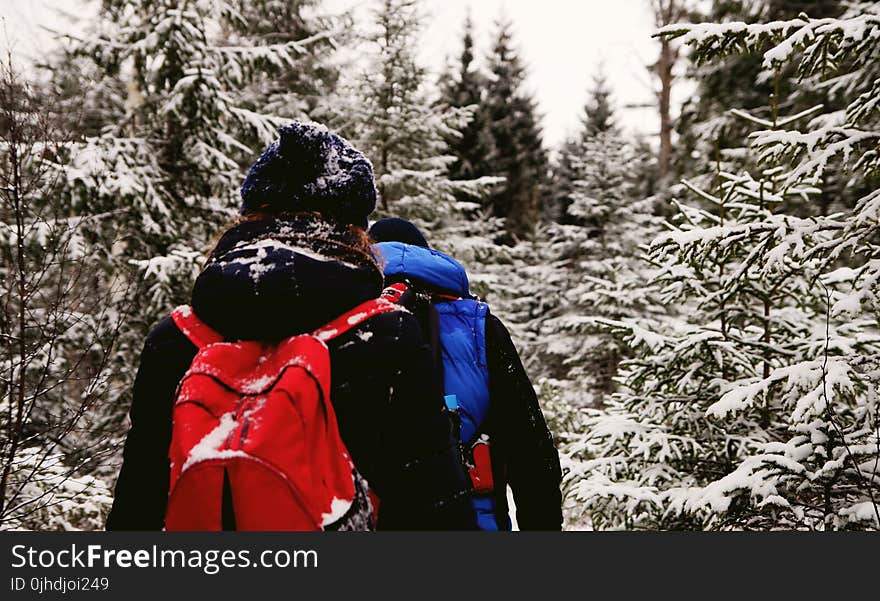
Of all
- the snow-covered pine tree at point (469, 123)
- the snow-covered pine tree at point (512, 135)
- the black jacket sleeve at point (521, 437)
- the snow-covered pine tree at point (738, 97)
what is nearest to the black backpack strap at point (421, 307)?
the black jacket sleeve at point (521, 437)

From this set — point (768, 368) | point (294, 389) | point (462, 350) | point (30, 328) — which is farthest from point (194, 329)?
point (768, 368)

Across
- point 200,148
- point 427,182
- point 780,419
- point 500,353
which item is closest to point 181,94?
point 200,148

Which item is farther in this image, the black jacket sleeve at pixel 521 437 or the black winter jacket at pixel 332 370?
the black jacket sleeve at pixel 521 437

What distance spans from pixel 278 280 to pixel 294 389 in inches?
10.3

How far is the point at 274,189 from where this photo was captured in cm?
154

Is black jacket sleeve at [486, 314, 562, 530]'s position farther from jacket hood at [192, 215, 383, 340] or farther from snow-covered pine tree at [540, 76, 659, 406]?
snow-covered pine tree at [540, 76, 659, 406]

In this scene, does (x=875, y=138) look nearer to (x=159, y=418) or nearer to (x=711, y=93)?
(x=159, y=418)

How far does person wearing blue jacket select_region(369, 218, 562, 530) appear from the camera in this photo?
226cm

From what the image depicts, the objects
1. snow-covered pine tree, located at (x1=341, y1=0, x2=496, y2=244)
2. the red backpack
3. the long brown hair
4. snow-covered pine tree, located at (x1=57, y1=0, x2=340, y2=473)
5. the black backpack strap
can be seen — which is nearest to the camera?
the red backpack

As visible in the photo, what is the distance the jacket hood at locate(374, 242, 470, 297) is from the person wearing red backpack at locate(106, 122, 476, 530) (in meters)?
0.74

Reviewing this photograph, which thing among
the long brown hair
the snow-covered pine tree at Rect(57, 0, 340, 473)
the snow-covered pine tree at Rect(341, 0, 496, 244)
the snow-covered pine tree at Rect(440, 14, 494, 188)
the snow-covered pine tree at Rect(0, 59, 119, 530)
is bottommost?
the long brown hair

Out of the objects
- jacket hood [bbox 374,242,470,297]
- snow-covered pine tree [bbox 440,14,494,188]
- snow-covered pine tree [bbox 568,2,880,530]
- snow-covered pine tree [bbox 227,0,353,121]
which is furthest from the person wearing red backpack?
snow-covered pine tree [bbox 440,14,494,188]

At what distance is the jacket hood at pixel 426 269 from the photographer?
91.8 inches

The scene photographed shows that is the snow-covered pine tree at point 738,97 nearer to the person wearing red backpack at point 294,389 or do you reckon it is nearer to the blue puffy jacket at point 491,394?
the blue puffy jacket at point 491,394
